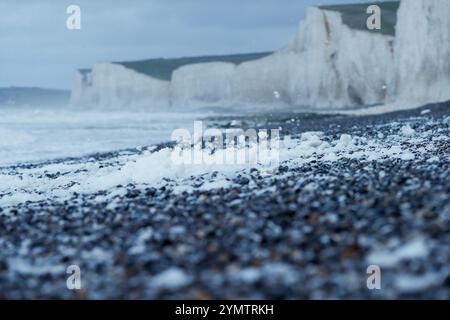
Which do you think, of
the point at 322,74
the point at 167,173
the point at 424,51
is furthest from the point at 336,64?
the point at 167,173

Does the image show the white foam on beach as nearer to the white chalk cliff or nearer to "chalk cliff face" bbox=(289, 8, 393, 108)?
the white chalk cliff

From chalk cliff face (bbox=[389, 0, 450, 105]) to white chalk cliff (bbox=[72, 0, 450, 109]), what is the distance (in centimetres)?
6

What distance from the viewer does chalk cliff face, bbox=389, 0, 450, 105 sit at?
127 feet

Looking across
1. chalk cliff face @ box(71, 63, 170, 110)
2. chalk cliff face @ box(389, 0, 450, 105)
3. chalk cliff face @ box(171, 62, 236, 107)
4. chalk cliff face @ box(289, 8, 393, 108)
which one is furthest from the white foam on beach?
chalk cliff face @ box(71, 63, 170, 110)

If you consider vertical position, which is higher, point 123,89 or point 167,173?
point 123,89

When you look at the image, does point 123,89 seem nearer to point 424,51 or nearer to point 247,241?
point 424,51

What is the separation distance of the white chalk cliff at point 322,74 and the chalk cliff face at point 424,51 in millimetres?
65

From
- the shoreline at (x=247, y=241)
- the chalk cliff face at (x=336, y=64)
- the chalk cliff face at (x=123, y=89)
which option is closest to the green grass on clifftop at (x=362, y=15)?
the chalk cliff face at (x=336, y=64)

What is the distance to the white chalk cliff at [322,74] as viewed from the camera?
132ft

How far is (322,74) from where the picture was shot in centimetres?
6844

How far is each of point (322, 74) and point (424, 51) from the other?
91.2 ft

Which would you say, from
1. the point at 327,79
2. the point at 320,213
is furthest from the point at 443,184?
the point at 327,79

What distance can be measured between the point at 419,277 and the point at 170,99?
103 metres
